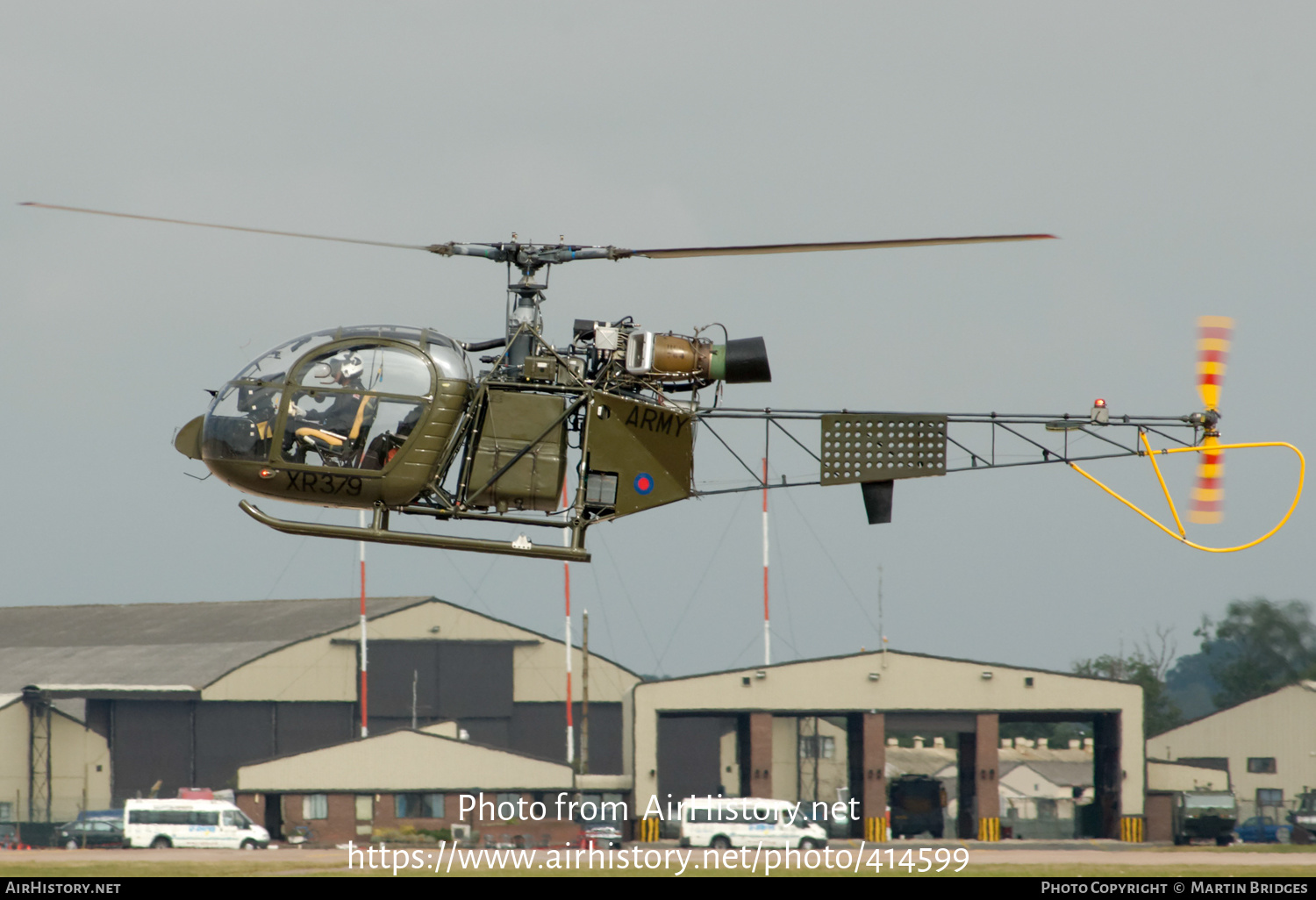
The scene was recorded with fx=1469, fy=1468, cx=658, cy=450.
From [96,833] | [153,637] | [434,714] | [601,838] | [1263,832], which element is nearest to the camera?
[96,833]

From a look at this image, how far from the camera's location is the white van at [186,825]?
51.4 meters

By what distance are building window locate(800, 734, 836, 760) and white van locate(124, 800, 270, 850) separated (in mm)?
31304

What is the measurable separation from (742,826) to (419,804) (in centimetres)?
1499

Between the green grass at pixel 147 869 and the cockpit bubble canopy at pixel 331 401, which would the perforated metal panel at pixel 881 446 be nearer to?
the cockpit bubble canopy at pixel 331 401

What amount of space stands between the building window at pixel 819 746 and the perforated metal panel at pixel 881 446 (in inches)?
2163

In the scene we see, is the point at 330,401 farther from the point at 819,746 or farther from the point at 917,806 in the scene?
the point at 819,746

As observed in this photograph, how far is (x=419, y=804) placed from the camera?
5969 centimetres


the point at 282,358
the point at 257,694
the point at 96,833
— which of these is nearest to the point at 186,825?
the point at 96,833

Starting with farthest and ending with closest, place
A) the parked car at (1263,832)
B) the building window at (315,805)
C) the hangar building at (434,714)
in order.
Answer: the parked car at (1263,832)
the hangar building at (434,714)
the building window at (315,805)

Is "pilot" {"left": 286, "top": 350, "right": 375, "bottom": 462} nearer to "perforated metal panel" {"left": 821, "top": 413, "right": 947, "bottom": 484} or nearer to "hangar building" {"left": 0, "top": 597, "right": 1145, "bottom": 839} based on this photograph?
"perforated metal panel" {"left": 821, "top": 413, "right": 947, "bottom": 484}

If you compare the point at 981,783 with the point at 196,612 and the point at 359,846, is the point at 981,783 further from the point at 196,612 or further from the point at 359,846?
the point at 196,612

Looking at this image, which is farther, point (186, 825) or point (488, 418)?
point (186, 825)

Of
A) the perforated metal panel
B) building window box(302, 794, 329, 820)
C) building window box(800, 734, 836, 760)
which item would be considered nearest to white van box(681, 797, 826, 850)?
building window box(302, 794, 329, 820)

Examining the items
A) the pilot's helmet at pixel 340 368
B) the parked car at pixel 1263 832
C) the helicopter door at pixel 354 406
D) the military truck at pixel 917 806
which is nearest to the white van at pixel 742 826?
the military truck at pixel 917 806
